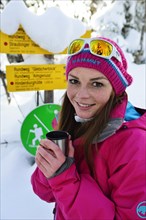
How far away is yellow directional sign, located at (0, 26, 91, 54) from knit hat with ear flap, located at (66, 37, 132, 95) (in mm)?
1710

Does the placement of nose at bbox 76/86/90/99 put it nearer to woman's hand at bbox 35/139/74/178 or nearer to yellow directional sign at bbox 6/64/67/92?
woman's hand at bbox 35/139/74/178

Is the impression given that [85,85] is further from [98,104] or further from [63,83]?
[63,83]

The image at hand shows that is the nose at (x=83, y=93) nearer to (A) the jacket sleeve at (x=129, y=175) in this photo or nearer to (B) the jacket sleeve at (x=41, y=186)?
(A) the jacket sleeve at (x=129, y=175)

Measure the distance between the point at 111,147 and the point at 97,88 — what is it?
30cm

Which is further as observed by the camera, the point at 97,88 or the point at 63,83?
the point at 63,83

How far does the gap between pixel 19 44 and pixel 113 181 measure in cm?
219

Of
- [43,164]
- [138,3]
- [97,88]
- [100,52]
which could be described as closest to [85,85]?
[97,88]

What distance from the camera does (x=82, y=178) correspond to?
1.15 meters

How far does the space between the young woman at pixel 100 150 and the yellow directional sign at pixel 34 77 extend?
1622 millimetres

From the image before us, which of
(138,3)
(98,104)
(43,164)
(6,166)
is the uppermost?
(138,3)

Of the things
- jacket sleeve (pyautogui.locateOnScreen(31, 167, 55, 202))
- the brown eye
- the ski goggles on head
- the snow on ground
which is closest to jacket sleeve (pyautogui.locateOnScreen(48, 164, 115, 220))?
jacket sleeve (pyautogui.locateOnScreen(31, 167, 55, 202))

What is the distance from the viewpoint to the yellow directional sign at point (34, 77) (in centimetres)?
282

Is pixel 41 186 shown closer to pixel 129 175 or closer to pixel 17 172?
pixel 129 175

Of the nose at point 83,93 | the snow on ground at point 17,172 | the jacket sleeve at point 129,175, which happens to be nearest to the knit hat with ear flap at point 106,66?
the nose at point 83,93
